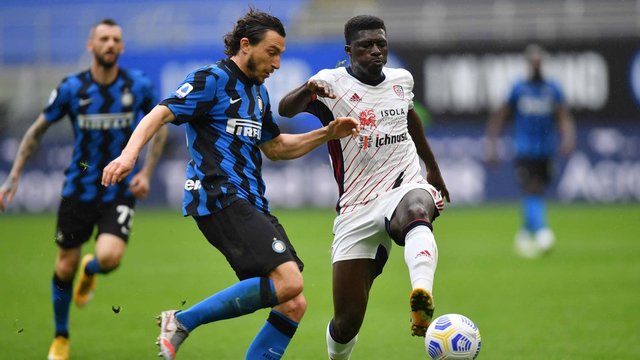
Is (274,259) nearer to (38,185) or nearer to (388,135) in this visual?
(388,135)

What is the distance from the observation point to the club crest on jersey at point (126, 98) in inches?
327

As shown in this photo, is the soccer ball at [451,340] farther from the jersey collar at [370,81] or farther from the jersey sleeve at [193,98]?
the jersey sleeve at [193,98]

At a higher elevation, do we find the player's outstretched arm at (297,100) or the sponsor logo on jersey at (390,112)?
the player's outstretched arm at (297,100)

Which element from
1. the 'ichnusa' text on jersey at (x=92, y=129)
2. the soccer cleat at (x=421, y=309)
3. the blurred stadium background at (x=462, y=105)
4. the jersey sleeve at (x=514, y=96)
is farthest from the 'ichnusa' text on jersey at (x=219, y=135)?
the blurred stadium background at (x=462, y=105)

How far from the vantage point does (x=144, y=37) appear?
23.7 metres

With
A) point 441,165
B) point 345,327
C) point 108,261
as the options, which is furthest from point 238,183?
point 441,165

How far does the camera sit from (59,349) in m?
7.43

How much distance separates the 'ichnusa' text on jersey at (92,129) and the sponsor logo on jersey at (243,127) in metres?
2.70

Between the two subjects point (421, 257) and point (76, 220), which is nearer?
point (421, 257)

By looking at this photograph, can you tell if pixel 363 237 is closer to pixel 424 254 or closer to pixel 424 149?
pixel 424 254

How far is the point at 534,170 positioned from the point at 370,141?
889 cm

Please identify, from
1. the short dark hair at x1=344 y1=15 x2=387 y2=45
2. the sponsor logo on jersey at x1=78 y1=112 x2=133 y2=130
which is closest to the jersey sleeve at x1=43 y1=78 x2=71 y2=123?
the sponsor logo on jersey at x1=78 y1=112 x2=133 y2=130

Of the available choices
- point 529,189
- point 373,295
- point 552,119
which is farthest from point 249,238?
point 552,119

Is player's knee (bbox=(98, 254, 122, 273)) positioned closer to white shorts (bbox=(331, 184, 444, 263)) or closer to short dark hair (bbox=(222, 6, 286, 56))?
white shorts (bbox=(331, 184, 444, 263))
